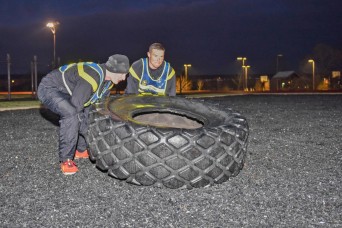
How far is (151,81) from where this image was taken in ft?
20.8

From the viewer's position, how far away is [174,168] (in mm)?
3680

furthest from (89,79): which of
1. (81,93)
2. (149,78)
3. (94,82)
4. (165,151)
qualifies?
(149,78)

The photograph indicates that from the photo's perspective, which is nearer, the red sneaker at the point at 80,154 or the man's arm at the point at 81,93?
the man's arm at the point at 81,93

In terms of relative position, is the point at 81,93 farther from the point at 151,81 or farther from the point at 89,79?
the point at 151,81

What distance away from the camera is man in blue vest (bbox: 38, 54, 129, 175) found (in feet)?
14.3

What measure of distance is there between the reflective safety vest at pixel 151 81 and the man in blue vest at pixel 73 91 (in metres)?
1.58

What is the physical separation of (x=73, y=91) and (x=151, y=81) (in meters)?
2.11

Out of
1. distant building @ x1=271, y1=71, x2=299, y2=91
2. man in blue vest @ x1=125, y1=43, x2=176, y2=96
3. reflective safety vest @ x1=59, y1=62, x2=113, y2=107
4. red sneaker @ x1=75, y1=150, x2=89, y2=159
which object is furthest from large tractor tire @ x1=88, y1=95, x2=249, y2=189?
distant building @ x1=271, y1=71, x2=299, y2=91

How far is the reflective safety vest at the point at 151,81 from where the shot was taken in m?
6.30

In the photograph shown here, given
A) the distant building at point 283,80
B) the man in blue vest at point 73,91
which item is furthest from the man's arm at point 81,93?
the distant building at point 283,80

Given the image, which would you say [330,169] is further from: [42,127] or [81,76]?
[42,127]

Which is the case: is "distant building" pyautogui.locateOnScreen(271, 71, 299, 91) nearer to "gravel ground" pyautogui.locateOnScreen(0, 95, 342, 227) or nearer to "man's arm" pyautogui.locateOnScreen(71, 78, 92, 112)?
"gravel ground" pyautogui.locateOnScreen(0, 95, 342, 227)

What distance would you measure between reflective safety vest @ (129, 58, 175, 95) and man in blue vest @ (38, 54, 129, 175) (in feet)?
A: 5.18

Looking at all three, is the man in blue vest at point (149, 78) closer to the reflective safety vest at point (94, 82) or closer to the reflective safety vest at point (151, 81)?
the reflective safety vest at point (151, 81)
